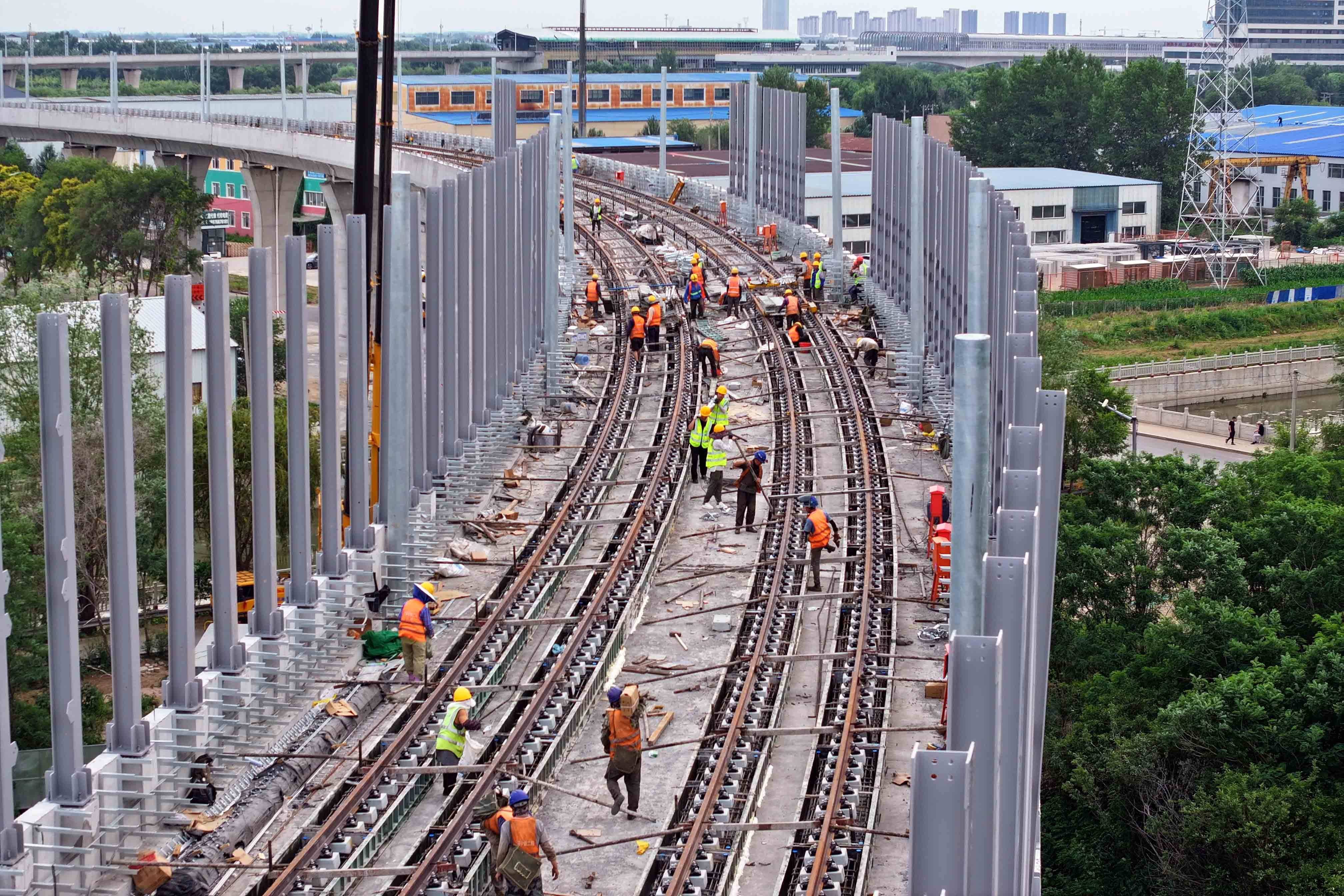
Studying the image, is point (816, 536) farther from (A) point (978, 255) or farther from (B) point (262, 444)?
(B) point (262, 444)

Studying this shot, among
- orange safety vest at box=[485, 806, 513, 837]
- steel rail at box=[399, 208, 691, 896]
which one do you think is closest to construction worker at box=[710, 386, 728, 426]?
steel rail at box=[399, 208, 691, 896]

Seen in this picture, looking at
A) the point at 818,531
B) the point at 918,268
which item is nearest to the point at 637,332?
the point at 918,268

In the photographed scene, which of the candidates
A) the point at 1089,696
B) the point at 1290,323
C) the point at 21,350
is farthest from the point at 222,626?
the point at 1290,323

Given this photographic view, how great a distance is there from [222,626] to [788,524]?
9.55 m

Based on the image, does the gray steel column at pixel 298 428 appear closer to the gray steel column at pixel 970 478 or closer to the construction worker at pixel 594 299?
the gray steel column at pixel 970 478

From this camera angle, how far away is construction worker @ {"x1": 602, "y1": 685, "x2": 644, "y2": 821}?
14.9m

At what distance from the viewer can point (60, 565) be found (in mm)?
13656

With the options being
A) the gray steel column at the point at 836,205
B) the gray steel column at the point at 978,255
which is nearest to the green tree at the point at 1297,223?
the gray steel column at the point at 836,205

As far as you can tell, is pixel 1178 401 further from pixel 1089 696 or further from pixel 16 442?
pixel 16 442

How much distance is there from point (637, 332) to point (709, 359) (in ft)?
5.06

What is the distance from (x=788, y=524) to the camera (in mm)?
24047

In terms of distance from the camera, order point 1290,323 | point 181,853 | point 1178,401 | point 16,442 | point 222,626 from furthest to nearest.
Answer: point 1290,323
point 1178,401
point 16,442
point 222,626
point 181,853

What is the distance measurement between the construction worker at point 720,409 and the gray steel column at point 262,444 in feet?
28.5

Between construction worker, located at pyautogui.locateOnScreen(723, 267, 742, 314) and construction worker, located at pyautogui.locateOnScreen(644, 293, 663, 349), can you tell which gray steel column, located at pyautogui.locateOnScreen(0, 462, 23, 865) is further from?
construction worker, located at pyautogui.locateOnScreen(723, 267, 742, 314)
